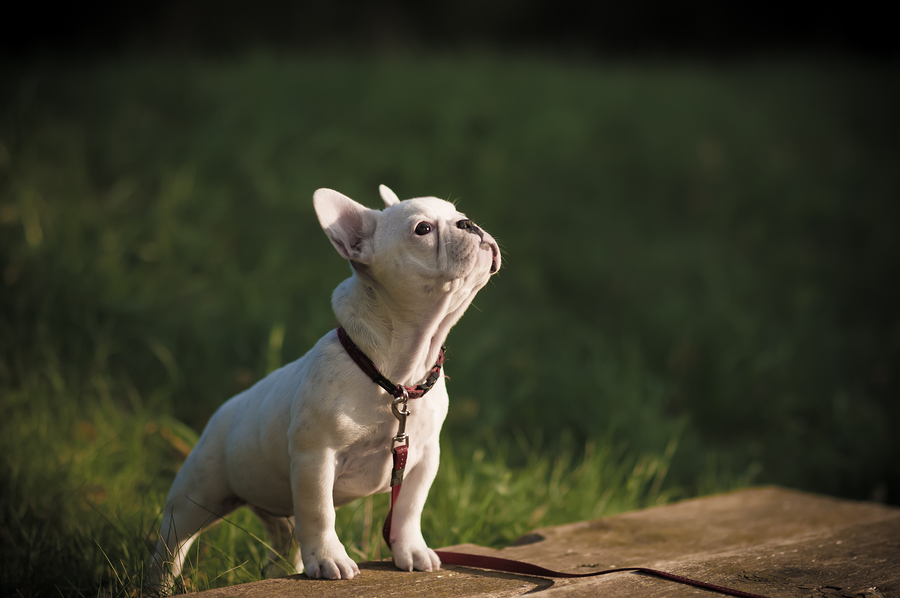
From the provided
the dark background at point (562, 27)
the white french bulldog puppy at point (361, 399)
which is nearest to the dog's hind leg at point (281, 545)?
the white french bulldog puppy at point (361, 399)

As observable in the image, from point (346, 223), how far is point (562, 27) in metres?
11.4

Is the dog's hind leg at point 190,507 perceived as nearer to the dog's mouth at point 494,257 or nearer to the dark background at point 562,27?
the dog's mouth at point 494,257

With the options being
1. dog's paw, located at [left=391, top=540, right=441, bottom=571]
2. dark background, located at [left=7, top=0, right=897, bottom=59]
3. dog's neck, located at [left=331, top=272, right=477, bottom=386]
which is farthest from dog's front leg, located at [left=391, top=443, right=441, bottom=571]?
dark background, located at [left=7, top=0, right=897, bottom=59]

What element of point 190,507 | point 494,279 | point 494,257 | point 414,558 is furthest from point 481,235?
point 494,279

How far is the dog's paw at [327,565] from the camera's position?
202cm

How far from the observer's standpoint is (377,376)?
208 cm

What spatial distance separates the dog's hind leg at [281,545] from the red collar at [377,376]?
29.8 inches

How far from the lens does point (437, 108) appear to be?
8617 millimetres

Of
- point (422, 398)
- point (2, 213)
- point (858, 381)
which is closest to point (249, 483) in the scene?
point (422, 398)

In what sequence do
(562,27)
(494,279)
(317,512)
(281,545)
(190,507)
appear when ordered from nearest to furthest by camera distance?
(317,512) < (190,507) < (281,545) < (494,279) < (562,27)

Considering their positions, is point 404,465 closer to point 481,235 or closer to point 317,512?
point 317,512

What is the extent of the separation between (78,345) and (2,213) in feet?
4.66

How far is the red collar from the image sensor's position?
6.81ft

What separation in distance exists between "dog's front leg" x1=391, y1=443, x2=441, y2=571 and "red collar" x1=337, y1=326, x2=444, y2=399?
208 millimetres
